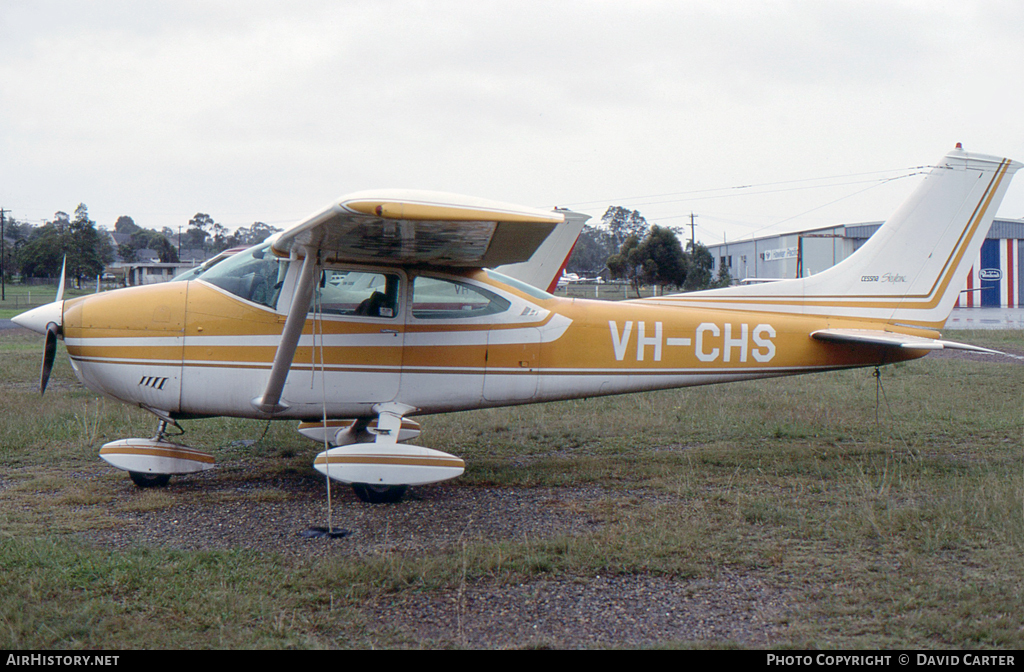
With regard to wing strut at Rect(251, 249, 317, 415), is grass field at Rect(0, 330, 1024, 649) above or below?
below

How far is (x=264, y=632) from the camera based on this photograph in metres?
3.46

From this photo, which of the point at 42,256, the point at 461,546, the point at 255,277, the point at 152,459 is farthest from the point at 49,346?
the point at 42,256

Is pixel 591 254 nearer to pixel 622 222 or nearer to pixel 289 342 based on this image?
pixel 622 222

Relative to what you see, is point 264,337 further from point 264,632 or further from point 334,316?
point 264,632

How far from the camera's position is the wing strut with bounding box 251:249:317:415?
5297 millimetres

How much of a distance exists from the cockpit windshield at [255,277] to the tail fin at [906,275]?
3.83m

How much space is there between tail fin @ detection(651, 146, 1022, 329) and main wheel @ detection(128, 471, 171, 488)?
5167 millimetres

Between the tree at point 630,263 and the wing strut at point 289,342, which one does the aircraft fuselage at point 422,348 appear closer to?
the wing strut at point 289,342

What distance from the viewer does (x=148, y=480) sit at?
20.7 ft

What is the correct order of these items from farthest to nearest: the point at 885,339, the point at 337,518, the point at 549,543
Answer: the point at 885,339 < the point at 337,518 < the point at 549,543

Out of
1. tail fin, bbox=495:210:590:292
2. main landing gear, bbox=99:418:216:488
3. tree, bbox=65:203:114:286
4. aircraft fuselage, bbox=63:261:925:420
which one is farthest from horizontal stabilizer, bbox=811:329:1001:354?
tree, bbox=65:203:114:286

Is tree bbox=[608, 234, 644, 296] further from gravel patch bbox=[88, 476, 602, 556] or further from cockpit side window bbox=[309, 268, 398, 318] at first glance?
gravel patch bbox=[88, 476, 602, 556]

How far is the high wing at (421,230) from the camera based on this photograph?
164 inches

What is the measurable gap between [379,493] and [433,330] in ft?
4.88
